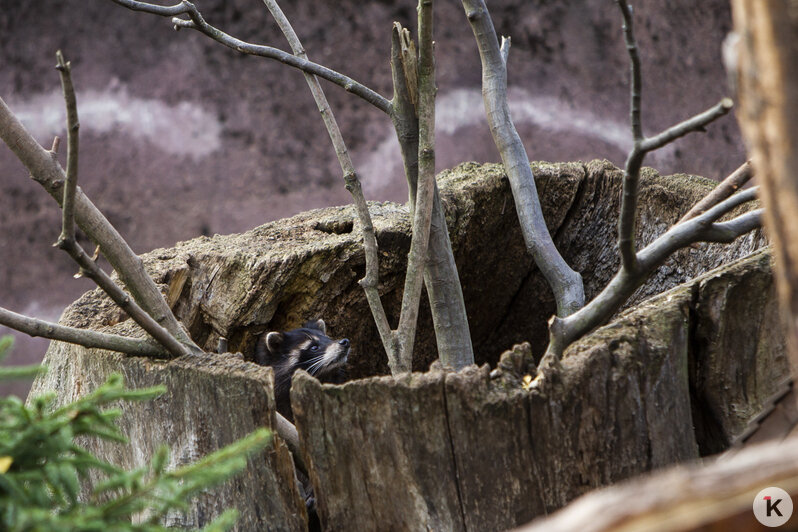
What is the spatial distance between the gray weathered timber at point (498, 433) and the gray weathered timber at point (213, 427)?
0.09 meters

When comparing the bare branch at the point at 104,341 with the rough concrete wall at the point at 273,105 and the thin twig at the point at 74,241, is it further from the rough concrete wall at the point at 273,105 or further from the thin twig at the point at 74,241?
the rough concrete wall at the point at 273,105

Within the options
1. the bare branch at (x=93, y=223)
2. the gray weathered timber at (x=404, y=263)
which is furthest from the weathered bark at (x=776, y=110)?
the gray weathered timber at (x=404, y=263)

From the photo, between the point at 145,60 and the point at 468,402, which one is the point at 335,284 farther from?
the point at 145,60

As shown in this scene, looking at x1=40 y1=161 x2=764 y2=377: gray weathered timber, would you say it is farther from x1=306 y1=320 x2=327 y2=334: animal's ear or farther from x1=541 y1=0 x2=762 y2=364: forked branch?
x1=541 y1=0 x2=762 y2=364: forked branch

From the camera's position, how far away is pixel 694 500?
2.51 feet

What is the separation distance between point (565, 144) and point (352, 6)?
177cm

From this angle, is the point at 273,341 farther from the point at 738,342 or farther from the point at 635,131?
the point at 635,131

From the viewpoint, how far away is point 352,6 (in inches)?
218

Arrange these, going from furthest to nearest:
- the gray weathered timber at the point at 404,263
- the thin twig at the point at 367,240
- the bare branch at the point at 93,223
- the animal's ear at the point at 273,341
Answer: the animal's ear at the point at 273,341
the gray weathered timber at the point at 404,263
the thin twig at the point at 367,240
the bare branch at the point at 93,223

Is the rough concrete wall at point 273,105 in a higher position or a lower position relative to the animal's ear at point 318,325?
higher

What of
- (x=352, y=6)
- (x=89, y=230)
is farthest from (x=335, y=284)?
(x=352, y=6)

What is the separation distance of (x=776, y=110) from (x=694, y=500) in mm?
428

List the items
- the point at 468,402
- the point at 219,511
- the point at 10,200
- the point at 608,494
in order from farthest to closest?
the point at 10,200, the point at 219,511, the point at 468,402, the point at 608,494

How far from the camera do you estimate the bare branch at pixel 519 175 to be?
2.44 m
